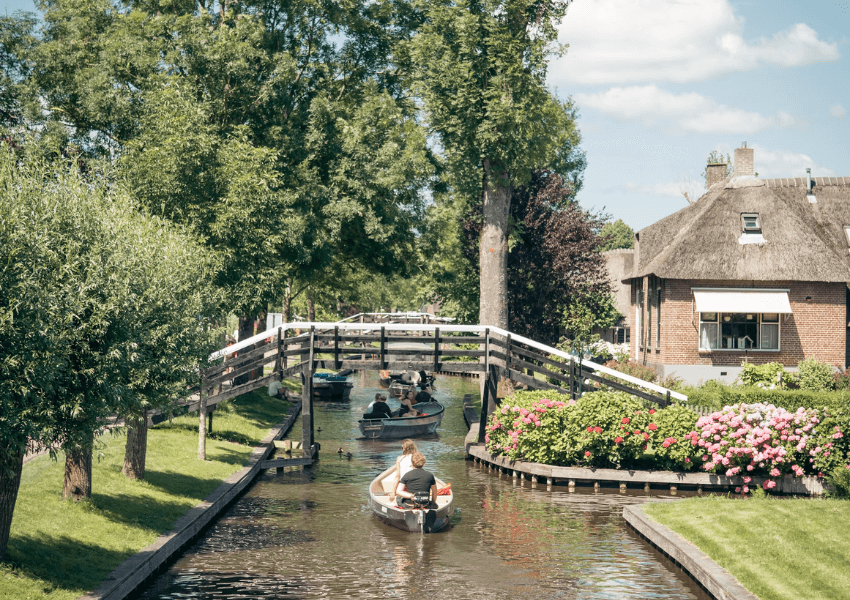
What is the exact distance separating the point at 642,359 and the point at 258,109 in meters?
20.8

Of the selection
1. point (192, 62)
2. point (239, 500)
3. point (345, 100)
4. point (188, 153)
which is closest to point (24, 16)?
point (192, 62)

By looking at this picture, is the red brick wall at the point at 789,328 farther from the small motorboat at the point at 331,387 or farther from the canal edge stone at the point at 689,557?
the canal edge stone at the point at 689,557

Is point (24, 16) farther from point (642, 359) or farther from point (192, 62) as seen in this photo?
point (642, 359)

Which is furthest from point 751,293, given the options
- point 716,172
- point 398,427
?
point 398,427

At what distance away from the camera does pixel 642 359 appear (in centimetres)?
4072

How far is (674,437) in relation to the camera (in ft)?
70.5

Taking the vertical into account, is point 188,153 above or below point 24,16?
below

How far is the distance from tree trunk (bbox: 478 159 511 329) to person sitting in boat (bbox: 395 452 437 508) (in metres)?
15.0

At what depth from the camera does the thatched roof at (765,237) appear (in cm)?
3588

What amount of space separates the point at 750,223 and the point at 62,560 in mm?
32628

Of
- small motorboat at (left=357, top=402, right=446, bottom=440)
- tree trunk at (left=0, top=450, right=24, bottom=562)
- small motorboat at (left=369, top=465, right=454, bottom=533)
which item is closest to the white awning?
small motorboat at (left=357, top=402, right=446, bottom=440)

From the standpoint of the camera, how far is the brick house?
3581 centimetres

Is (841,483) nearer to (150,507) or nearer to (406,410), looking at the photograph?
(150,507)

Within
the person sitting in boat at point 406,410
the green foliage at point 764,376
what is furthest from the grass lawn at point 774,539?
the person sitting in boat at point 406,410
